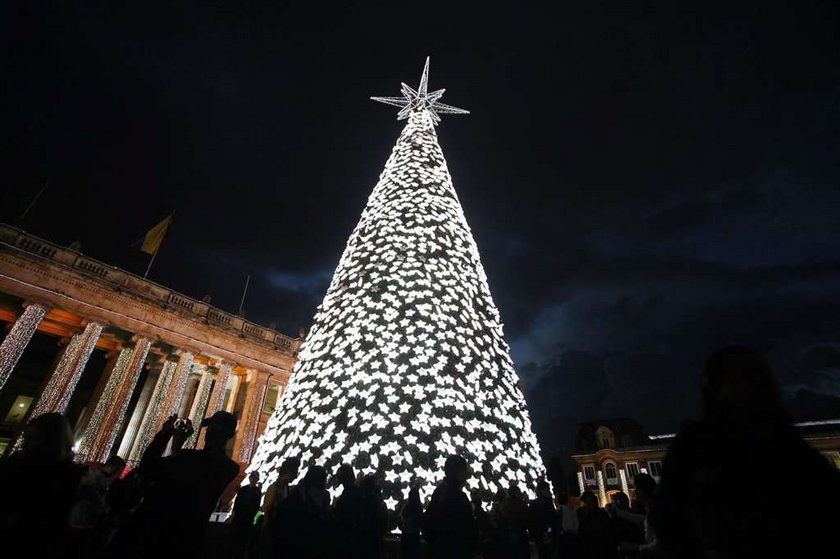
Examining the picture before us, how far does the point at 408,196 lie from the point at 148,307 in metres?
18.8

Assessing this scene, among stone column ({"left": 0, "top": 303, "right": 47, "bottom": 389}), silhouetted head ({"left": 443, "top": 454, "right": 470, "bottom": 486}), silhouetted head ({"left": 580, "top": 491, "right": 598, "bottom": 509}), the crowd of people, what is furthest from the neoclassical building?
silhouetted head ({"left": 580, "top": 491, "right": 598, "bottom": 509})

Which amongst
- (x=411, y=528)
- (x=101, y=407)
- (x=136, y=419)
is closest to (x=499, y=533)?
(x=411, y=528)

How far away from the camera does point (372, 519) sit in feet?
15.4

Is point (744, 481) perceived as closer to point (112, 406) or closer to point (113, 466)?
point (113, 466)

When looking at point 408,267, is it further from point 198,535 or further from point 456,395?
point 198,535

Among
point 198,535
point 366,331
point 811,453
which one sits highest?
point 366,331

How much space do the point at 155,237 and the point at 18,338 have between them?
6893mm

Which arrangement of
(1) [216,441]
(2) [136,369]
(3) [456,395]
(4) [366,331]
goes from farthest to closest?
(2) [136,369] → (4) [366,331] → (3) [456,395] → (1) [216,441]

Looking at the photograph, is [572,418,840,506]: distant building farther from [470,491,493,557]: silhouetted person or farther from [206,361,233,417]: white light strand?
[470,491,493,557]: silhouetted person

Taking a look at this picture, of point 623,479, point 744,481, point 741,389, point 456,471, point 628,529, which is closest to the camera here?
point 744,481

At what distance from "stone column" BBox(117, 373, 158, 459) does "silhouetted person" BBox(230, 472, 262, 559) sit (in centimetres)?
1923

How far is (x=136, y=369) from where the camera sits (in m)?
19.0

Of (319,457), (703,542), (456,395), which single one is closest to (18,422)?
(319,457)

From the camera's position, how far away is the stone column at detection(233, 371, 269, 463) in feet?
69.5
